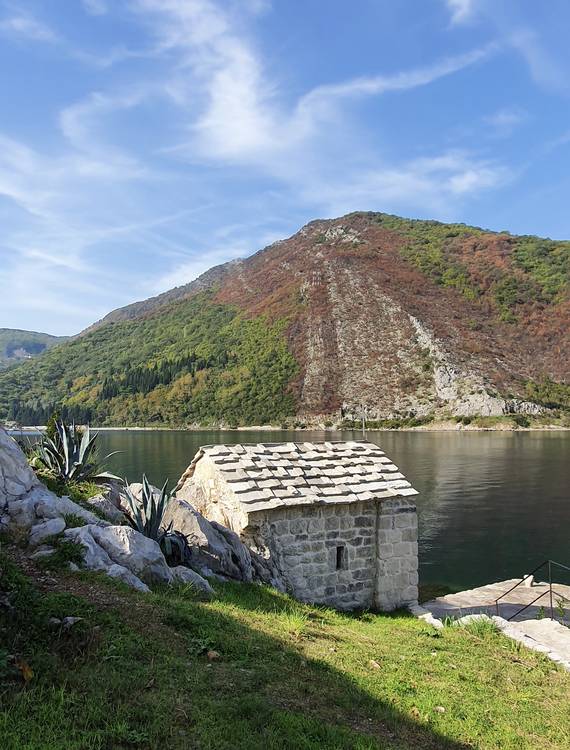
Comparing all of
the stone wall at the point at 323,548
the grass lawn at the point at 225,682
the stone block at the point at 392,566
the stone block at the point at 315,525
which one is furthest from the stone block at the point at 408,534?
the grass lawn at the point at 225,682

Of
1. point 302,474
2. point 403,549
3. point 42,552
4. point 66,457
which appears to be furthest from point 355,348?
point 42,552

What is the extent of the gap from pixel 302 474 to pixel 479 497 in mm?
30019

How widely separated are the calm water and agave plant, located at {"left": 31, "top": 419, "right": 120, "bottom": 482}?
15.2m

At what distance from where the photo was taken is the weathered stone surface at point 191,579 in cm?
918

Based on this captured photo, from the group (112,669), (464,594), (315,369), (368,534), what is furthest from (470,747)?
(315,369)

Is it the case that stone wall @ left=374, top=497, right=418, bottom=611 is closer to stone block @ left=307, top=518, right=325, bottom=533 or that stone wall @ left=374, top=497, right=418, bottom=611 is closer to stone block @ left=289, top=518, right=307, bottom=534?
stone block @ left=307, top=518, right=325, bottom=533

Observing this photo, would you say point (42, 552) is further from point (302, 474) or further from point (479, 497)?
point (479, 497)

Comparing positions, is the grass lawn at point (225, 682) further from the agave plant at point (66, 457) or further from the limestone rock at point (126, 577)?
the agave plant at point (66, 457)

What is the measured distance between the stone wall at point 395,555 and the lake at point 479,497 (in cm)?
996

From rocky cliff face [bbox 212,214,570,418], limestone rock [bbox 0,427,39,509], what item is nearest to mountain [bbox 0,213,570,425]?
rocky cliff face [bbox 212,214,570,418]

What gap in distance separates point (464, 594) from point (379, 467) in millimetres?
7805

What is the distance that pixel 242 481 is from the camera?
12.5 m

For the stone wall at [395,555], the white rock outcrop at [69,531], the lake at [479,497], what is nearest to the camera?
the white rock outcrop at [69,531]

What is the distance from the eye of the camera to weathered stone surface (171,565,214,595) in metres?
9.18
